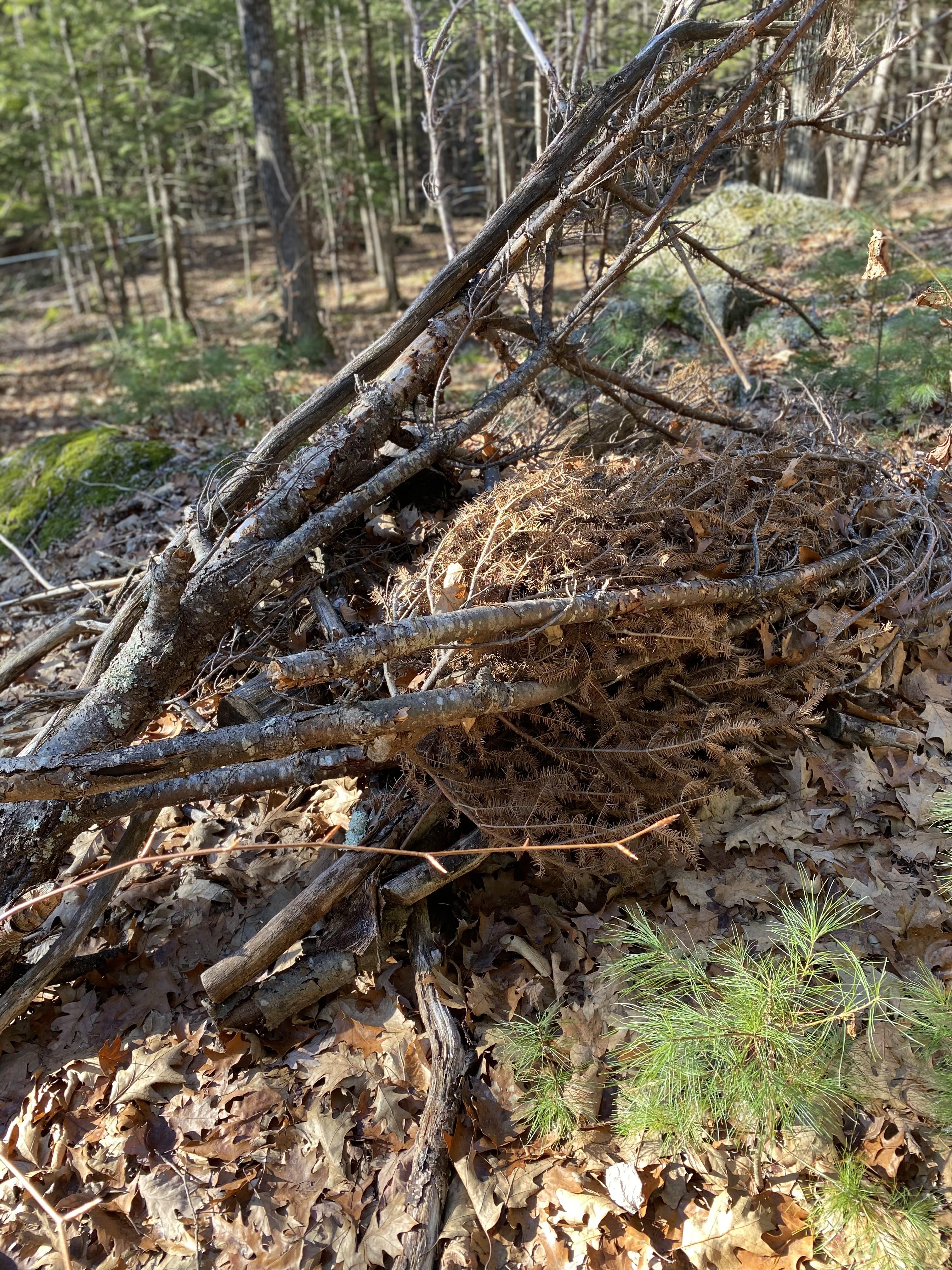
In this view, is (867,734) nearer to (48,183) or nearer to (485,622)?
(485,622)

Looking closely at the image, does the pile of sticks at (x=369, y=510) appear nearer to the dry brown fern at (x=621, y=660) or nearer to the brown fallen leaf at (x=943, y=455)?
the dry brown fern at (x=621, y=660)

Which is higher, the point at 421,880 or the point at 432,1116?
the point at 421,880

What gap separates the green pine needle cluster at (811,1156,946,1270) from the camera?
1.98 m

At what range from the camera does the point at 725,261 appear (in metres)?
9.42

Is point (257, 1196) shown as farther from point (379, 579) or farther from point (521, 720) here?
point (379, 579)

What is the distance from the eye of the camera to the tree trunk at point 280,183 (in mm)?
10914

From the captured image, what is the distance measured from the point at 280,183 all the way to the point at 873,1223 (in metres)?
13.4

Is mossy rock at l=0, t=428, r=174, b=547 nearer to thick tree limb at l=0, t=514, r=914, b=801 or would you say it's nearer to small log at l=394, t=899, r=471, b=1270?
thick tree limb at l=0, t=514, r=914, b=801

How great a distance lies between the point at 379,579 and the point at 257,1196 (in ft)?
8.26

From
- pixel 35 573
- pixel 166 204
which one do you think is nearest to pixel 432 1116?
pixel 35 573

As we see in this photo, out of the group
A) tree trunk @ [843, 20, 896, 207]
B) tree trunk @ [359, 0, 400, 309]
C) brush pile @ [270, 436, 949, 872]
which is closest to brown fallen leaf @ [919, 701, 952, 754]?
brush pile @ [270, 436, 949, 872]

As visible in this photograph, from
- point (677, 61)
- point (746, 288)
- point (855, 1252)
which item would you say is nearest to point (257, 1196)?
point (855, 1252)

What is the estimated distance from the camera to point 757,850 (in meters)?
3.15

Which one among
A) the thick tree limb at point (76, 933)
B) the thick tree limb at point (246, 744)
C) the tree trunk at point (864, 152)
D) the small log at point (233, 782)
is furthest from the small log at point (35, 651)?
the tree trunk at point (864, 152)
